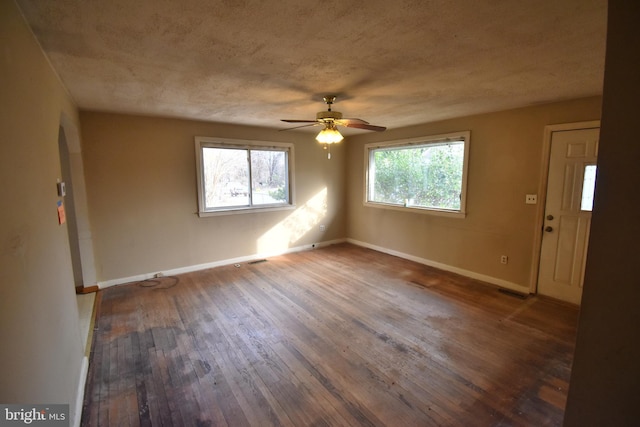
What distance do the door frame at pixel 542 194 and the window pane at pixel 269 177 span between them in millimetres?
3880

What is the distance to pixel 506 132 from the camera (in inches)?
148

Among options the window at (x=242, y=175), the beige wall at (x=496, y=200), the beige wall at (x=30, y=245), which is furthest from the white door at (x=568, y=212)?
the beige wall at (x=30, y=245)

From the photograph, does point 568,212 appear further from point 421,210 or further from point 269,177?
point 269,177

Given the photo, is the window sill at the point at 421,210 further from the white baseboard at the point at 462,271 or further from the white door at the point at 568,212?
the white door at the point at 568,212

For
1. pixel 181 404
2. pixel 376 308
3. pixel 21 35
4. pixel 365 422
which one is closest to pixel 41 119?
pixel 21 35

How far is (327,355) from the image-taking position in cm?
248

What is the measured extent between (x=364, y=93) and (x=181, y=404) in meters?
3.01

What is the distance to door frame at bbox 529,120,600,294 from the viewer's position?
3324 mm

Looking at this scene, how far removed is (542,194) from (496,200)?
52 cm

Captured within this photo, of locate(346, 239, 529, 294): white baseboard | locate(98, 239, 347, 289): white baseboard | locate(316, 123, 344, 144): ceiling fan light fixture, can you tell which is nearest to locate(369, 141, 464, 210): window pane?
locate(346, 239, 529, 294): white baseboard

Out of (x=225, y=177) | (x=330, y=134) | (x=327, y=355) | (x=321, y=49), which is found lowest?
(x=327, y=355)

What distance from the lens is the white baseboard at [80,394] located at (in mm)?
1717

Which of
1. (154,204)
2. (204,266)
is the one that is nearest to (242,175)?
(154,204)

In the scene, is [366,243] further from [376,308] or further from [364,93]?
[364,93]
